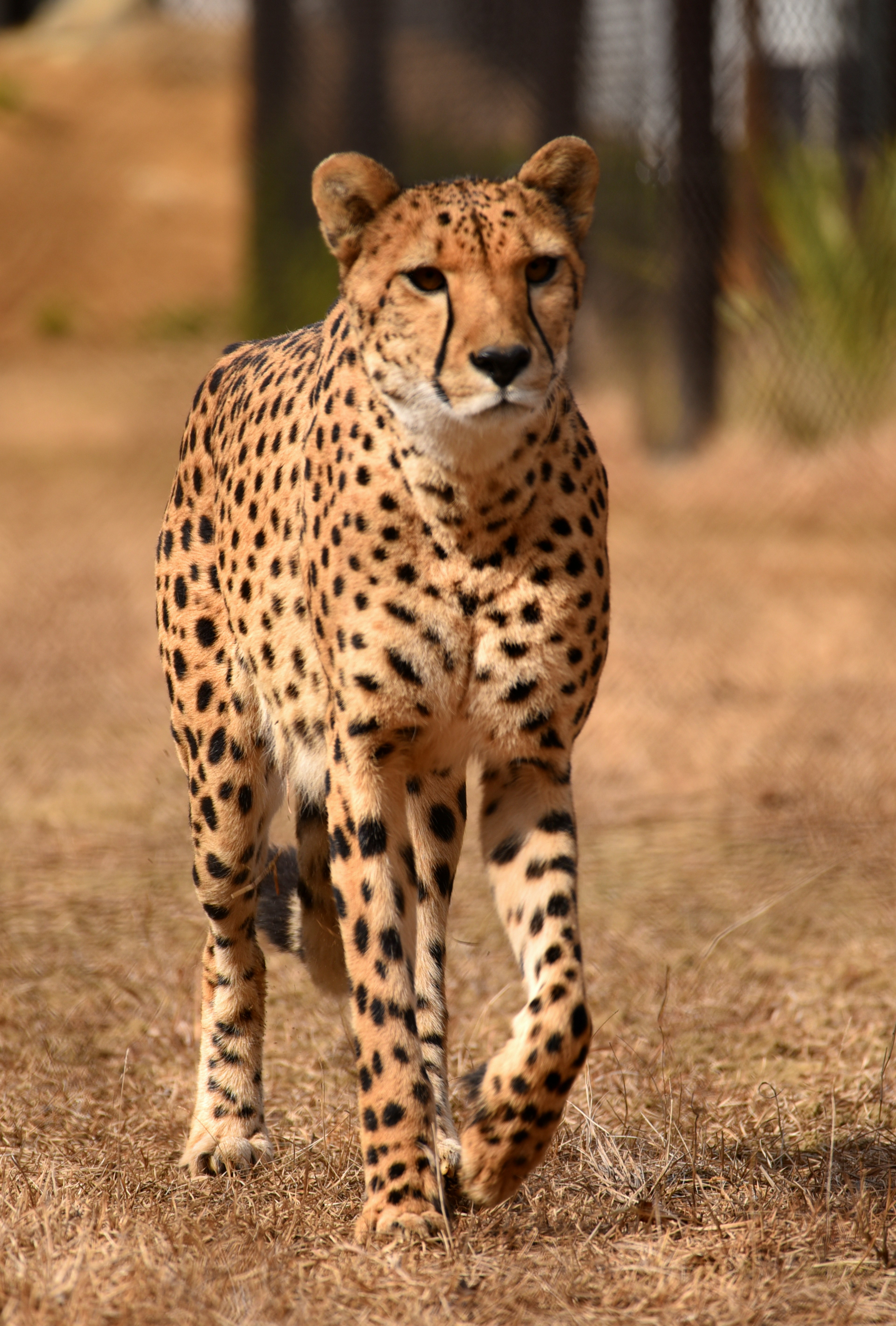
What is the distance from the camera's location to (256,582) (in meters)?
2.68

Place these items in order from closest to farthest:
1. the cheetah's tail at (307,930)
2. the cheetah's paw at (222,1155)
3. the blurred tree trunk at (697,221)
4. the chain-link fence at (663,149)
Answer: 1. the cheetah's paw at (222,1155)
2. the cheetah's tail at (307,930)
3. the chain-link fence at (663,149)
4. the blurred tree trunk at (697,221)

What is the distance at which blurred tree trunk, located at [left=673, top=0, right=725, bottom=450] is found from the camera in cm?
595

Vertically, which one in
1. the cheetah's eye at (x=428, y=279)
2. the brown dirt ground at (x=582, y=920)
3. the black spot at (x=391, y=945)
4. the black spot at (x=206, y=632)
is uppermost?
the cheetah's eye at (x=428, y=279)

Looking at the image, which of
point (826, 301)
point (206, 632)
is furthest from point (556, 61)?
point (206, 632)

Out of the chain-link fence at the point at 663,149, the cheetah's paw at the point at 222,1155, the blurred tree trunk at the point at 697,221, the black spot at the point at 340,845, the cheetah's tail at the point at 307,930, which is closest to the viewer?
the black spot at the point at 340,845

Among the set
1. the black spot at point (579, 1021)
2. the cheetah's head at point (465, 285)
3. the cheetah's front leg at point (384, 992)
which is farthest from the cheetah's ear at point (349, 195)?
the black spot at point (579, 1021)

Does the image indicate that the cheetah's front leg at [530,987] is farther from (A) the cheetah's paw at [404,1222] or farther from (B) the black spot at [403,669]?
(B) the black spot at [403,669]

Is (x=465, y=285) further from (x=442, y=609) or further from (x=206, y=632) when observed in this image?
(x=206, y=632)

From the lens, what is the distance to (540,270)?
7.28 feet

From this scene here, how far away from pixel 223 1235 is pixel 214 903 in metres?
0.70

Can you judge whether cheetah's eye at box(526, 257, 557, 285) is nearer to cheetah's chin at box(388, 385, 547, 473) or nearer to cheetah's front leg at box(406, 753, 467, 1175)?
cheetah's chin at box(388, 385, 547, 473)

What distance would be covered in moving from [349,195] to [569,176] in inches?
12.5

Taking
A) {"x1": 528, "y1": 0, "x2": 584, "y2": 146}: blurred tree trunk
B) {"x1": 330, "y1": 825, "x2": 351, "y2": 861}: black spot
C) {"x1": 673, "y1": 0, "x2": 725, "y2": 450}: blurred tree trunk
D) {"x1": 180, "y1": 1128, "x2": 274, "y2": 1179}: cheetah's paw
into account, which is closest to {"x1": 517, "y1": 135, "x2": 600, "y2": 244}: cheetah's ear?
{"x1": 330, "y1": 825, "x2": 351, "y2": 861}: black spot

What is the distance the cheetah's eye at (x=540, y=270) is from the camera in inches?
86.7
